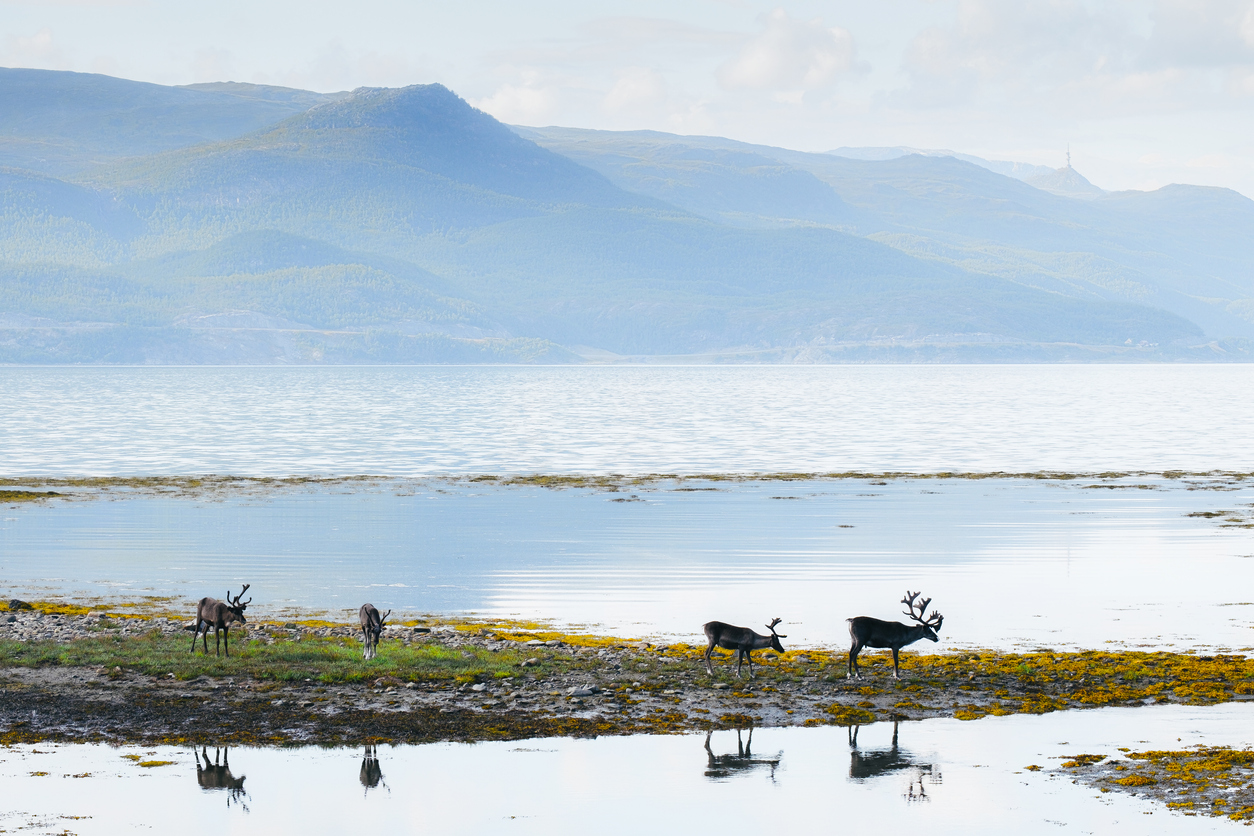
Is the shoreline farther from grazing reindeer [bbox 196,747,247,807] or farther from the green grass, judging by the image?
grazing reindeer [bbox 196,747,247,807]

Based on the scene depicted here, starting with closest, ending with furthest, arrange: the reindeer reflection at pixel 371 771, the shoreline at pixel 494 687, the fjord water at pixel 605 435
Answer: the reindeer reflection at pixel 371 771 < the shoreline at pixel 494 687 < the fjord water at pixel 605 435

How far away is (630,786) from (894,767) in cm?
338

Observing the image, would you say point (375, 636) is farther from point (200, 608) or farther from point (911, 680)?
point (911, 680)

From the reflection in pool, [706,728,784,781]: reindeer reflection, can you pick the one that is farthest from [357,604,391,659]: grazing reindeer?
[706,728,784,781]: reindeer reflection

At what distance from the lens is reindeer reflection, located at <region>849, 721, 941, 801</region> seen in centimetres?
1759

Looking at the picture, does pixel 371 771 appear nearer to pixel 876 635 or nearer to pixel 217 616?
pixel 217 616

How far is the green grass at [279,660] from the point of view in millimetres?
22469

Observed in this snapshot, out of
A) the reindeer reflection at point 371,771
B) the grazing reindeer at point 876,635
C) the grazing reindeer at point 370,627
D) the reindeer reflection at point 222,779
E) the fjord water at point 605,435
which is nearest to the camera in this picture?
the reindeer reflection at point 222,779

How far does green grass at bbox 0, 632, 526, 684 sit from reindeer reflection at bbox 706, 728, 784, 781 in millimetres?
4921

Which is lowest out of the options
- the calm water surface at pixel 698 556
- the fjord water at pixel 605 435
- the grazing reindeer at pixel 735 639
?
the grazing reindeer at pixel 735 639

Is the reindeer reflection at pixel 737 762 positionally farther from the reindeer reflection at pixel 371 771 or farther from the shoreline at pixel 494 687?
the reindeer reflection at pixel 371 771

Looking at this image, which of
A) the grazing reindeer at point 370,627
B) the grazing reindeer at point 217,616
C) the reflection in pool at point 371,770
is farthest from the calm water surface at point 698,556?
the reflection in pool at point 371,770

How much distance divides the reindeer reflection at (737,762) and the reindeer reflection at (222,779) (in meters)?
5.70

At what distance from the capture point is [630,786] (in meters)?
17.7
